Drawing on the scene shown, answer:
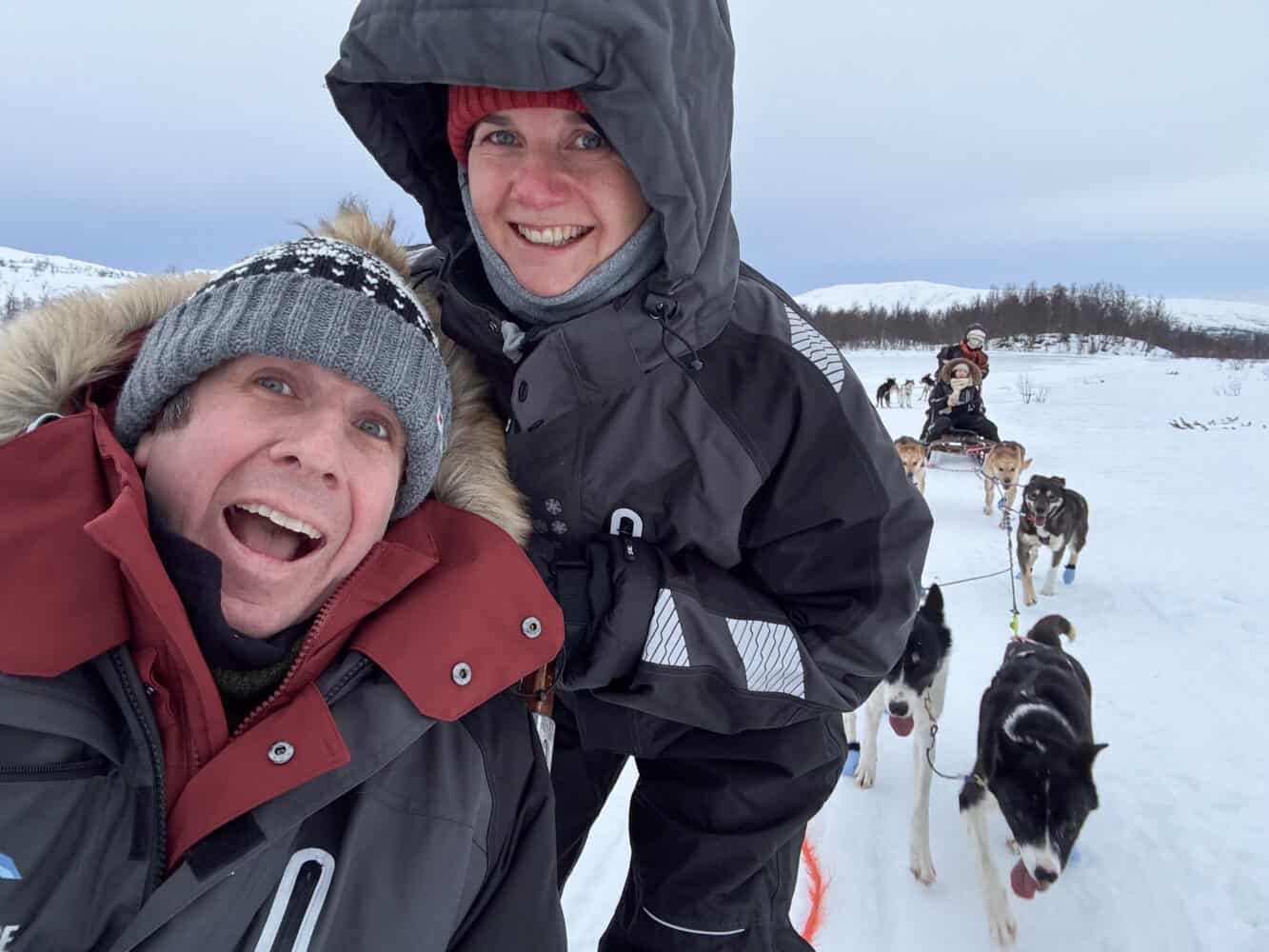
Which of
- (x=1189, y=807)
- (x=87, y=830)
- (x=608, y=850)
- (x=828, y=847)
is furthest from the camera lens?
(x=1189, y=807)

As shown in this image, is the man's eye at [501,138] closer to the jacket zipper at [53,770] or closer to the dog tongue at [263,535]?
the dog tongue at [263,535]

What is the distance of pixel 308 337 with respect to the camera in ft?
3.75

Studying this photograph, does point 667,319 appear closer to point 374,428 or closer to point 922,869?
point 374,428

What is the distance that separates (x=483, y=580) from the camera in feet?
3.89

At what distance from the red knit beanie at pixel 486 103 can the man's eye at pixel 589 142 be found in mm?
55

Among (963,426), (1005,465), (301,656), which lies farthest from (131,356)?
(963,426)

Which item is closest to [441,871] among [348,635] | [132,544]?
[348,635]

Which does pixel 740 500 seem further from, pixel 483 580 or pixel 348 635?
pixel 348 635

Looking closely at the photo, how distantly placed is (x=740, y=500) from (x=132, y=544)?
1.00 m

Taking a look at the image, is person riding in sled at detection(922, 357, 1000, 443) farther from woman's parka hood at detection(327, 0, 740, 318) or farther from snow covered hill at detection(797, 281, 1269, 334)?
snow covered hill at detection(797, 281, 1269, 334)

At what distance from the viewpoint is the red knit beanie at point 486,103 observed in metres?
1.28


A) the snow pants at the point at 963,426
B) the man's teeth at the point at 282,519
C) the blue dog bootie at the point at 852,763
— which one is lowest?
the snow pants at the point at 963,426

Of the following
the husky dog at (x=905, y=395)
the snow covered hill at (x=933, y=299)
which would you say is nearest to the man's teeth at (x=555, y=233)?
the husky dog at (x=905, y=395)

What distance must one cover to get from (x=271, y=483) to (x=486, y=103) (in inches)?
31.3
